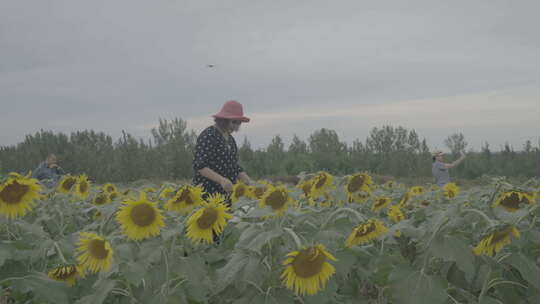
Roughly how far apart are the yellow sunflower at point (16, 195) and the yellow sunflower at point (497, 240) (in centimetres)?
200

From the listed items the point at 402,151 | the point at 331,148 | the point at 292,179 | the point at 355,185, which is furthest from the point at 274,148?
the point at 355,185

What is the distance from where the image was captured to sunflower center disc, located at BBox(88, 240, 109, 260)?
179 cm

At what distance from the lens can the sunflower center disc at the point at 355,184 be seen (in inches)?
116

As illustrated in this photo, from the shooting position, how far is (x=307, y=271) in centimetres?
159

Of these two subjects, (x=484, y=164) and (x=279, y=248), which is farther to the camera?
(x=484, y=164)

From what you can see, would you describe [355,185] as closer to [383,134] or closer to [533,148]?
[533,148]

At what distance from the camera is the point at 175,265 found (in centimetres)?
184

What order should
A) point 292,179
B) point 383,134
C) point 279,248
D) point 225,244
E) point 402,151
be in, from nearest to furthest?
point 279,248
point 225,244
point 292,179
point 402,151
point 383,134

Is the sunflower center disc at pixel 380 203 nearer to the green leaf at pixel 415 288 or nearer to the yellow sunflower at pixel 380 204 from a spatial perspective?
the yellow sunflower at pixel 380 204

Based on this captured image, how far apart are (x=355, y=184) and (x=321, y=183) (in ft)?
0.69

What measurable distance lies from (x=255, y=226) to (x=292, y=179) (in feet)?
50.1

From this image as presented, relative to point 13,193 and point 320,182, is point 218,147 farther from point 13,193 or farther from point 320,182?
point 13,193

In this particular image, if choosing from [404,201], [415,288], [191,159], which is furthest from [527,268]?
[191,159]

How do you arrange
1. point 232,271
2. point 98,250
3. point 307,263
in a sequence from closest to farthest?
point 307,263 → point 232,271 → point 98,250
